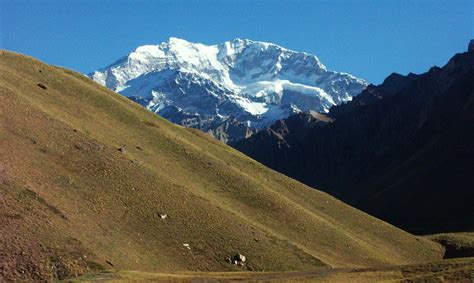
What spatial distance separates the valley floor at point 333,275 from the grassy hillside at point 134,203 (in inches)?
162

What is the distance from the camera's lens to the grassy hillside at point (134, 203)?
237 ft

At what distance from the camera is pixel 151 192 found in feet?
301

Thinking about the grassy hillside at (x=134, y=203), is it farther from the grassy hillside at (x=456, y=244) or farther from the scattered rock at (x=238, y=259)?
the grassy hillside at (x=456, y=244)

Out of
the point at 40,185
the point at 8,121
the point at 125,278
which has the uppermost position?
the point at 8,121

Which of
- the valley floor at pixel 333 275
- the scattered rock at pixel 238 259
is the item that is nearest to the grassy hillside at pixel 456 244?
the valley floor at pixel 333 275

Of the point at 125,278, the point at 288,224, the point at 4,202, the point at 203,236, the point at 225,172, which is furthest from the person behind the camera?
the point at 225,172

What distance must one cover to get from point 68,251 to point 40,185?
14.6m

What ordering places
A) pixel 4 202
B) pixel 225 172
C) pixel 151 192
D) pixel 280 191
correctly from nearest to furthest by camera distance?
pixel 4 202 < pixel 151 192 < pixel 225 172 < pixel 280 191

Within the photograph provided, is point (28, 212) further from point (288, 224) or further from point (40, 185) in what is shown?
point (288, 224)

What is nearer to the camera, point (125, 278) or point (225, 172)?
point (125, 278)

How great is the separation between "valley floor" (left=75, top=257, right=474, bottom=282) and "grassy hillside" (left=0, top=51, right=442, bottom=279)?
412 cm

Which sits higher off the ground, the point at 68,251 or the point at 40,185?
the point at 40,185

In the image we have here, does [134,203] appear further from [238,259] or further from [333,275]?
[333,275]

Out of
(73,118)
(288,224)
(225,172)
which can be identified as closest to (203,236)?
(288,224)
